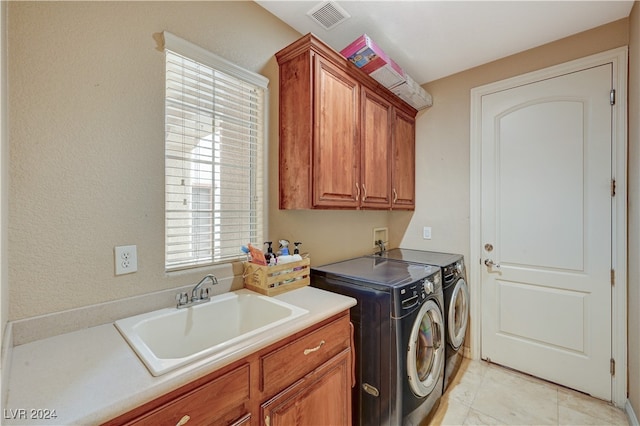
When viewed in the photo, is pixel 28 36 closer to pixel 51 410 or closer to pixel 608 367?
pixel 51 410

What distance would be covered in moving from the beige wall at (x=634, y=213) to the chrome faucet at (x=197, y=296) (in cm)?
243

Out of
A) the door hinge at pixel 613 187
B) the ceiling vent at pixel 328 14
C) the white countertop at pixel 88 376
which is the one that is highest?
the ceiling vent at pixel 328 14

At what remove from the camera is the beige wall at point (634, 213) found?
5.16 ft

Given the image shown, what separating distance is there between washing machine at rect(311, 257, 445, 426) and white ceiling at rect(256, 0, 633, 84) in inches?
66.1

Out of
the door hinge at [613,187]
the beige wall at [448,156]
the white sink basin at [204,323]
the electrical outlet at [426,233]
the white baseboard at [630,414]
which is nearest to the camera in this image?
the white sink basin at [204,323]

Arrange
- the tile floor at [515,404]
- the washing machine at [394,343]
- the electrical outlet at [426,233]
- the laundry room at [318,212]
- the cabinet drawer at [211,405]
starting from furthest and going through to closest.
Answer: the electrical outlet at [426,233]
the tile floor at [515,404]
the washing machine at [394,343]
the laundry room at [318,212]
the cabinet drawer at [211,405]

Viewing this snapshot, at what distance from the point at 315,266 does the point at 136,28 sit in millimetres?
1679

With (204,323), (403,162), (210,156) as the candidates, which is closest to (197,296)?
(204,323)

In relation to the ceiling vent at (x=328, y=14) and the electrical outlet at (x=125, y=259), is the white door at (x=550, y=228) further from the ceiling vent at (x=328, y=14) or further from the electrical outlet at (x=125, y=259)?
the electrical outlet at (x=125, y=259)

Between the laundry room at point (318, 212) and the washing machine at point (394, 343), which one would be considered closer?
the laundry room at point (318, 212)

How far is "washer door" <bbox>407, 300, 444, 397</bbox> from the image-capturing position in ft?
4.79

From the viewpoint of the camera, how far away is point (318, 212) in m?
2.06

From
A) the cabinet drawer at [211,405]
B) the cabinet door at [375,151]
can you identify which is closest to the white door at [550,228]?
the cabinet door at [375,151]

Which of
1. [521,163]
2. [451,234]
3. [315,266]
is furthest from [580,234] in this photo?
[315,266]
